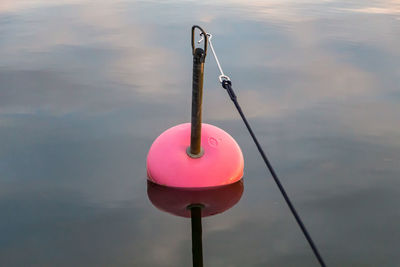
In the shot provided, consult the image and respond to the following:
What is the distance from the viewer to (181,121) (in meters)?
7.38

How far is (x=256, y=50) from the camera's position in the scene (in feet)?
35.6

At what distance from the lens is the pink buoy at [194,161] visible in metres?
5.03

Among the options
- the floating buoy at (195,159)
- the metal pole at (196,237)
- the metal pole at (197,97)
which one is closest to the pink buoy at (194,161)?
the floating buoy at (195,159)

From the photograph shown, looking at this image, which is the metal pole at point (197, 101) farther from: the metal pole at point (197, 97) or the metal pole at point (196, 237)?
the metal pole at point (196, 237)

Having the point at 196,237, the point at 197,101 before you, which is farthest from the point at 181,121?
the point at 196,237

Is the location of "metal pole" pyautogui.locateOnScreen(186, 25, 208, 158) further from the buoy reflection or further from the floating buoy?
the buoy reflection

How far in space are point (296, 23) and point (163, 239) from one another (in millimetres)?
9991

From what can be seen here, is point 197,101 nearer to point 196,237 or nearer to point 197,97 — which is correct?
point 197,97

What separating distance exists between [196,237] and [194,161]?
2.78ft

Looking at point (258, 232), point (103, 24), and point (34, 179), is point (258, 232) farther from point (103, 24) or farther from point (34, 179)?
point (103, 24)

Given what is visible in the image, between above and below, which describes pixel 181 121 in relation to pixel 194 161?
above

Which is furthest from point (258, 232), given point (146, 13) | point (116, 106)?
point (146, 13)

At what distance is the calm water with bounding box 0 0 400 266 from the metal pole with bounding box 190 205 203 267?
69mm

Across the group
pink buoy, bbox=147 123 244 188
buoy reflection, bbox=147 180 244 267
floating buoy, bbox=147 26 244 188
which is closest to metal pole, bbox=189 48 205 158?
floating buoy, bbox=147 26 244 188
